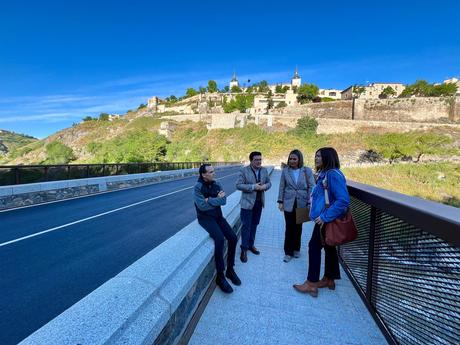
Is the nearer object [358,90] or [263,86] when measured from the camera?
[358,90]

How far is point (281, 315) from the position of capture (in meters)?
2.94

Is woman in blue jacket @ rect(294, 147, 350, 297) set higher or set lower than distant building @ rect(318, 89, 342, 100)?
lower

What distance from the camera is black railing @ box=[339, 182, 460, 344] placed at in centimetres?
179

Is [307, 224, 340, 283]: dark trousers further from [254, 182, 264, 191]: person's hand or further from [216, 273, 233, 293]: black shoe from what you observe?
[254, 182, 264, 191]: person's hand

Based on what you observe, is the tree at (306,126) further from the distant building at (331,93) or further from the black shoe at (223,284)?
the black shoe at (223,284)

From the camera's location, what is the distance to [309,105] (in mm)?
78188

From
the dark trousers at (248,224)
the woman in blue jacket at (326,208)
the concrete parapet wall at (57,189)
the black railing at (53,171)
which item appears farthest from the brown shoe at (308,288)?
the black railing at (53,171)

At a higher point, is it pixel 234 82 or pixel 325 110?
pixel 234 82

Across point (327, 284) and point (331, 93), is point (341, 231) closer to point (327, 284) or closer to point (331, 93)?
point (327, 284)

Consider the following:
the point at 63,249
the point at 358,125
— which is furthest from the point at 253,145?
the point at 63,249

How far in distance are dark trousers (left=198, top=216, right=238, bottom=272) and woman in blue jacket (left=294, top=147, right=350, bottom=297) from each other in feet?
3.38

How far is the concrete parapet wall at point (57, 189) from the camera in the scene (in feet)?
27.8

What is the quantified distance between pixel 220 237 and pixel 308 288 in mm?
1414

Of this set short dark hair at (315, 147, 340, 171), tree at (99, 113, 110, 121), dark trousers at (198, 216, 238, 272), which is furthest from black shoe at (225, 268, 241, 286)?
tree at (99, 113, 110, 121)
